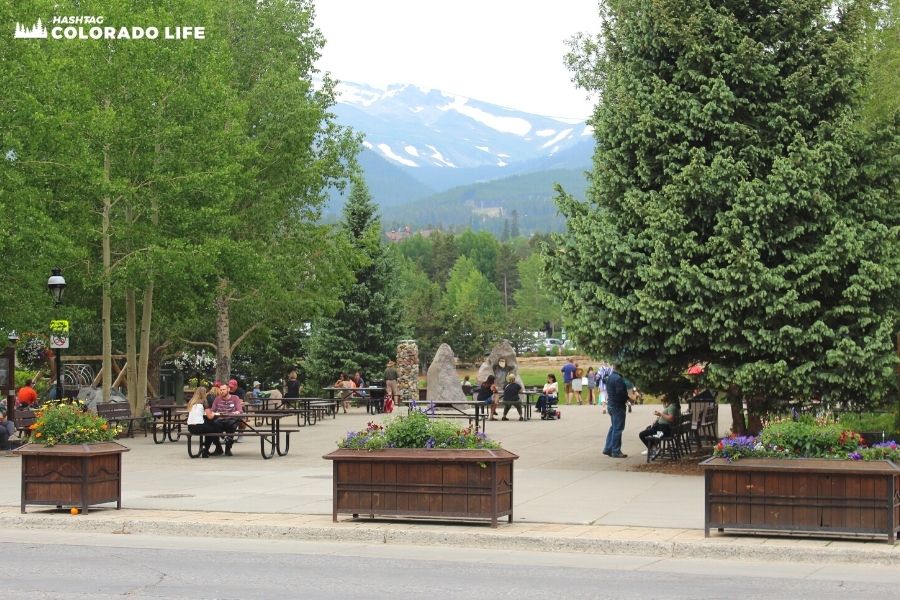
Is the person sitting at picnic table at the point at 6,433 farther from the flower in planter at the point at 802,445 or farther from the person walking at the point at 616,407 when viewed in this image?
the flower in planter at the point at 802,445

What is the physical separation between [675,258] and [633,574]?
9.73 metres

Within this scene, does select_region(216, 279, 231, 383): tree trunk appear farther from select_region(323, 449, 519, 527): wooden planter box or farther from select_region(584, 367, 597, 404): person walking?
select_region(323, 449, 519, 527): wooden planter box

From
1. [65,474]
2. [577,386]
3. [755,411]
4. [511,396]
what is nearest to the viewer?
[65,474]

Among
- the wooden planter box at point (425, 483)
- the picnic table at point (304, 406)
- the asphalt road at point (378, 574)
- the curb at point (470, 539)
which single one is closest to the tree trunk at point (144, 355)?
the picnic table at point (304, 406)

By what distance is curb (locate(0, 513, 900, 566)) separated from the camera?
1159cm

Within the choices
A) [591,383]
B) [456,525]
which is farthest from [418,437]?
[591,383]

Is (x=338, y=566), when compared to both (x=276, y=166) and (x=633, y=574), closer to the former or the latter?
(x=633, y=574)

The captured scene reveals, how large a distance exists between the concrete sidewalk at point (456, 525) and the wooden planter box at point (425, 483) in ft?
0.65

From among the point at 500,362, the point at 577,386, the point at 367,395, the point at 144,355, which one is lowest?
the point at 367,395

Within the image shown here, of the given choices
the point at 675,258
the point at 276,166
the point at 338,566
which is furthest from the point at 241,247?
the point at 338,566

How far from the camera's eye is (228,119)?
34031 mm

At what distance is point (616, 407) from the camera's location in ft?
75.1

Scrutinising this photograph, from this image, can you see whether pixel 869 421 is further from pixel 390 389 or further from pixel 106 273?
pixel 390 389

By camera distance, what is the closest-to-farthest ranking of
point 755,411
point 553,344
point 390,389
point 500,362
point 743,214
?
point 743,214, point 755,411, point 390,389, point 500,362, point 553,344
